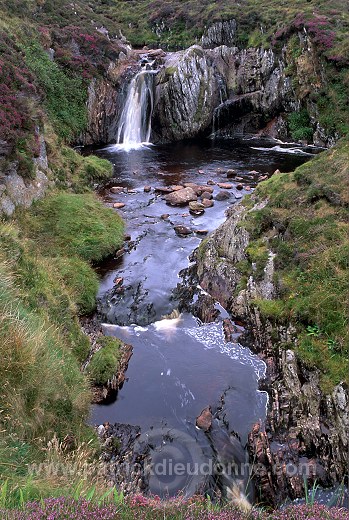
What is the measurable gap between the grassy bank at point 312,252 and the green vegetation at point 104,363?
168 inches

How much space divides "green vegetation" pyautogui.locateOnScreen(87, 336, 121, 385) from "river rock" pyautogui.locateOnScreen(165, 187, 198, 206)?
12.3 meters

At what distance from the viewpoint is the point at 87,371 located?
10.1 m

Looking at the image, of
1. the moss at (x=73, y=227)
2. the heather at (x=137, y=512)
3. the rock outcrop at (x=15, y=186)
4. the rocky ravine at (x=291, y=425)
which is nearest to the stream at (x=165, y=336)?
the rocky ravine at (x=291, y=425)

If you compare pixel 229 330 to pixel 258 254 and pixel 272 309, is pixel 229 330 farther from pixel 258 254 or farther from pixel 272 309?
pixel 258 254

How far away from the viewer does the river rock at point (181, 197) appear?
22.3m

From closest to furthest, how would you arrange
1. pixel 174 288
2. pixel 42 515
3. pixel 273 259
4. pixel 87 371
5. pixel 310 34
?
pixel 42 515 → pixel 87 371 → pixel 273 259 → pixel 174 288 → pixel 310 34

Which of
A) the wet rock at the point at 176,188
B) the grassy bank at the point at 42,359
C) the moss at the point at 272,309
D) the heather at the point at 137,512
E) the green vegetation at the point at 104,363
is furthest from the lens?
the wet rock at the point at 176,188

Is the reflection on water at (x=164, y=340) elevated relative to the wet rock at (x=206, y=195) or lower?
lower

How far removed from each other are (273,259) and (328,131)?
23774 mm

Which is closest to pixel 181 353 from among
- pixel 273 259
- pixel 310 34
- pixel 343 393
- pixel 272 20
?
pixel 273 259

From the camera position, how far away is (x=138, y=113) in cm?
3553

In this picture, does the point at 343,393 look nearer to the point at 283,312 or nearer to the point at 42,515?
the point at 283,312

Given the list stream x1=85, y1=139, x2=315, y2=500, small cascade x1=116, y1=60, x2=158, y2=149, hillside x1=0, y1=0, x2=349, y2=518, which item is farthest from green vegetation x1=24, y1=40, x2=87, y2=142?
stream x1=85, y1=139, x2=315, y2=500

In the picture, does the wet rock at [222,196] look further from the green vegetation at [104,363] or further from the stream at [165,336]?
the green vegetation at [104,363]
